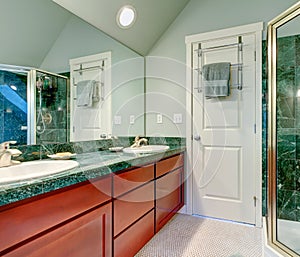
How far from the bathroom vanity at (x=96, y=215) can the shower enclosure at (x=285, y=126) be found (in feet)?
3.43

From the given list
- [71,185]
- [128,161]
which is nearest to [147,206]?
[128,161]

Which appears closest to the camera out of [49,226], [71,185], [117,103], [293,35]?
[49,226]

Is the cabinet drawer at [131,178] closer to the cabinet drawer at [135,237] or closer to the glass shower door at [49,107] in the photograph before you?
the cabinet drawer at [135,237]

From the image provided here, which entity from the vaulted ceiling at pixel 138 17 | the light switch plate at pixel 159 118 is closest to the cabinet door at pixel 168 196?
the light switch plate at pixel 159 118

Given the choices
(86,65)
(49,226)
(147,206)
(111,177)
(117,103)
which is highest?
(86,65)

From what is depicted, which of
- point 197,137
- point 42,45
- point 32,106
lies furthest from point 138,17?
point 32,106

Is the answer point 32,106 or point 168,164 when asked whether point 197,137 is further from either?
point 32,106

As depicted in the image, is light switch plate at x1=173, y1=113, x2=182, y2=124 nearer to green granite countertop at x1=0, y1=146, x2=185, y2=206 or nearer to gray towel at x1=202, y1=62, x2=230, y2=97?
gray towel at x1=202, y1=62, x2=230, y2=97

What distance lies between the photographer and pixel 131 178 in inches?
69.5

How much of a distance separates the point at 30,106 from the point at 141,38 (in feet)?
5.70

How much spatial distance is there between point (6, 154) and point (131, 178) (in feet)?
2.70

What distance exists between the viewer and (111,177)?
153cm

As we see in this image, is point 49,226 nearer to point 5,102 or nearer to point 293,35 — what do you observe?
point 5,102

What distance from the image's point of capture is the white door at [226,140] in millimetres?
2588
